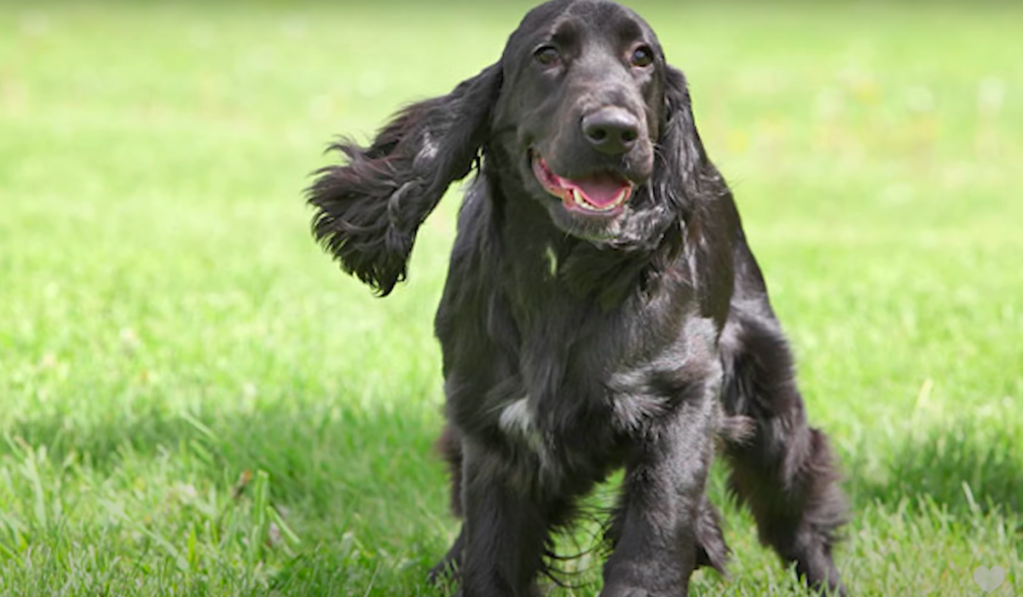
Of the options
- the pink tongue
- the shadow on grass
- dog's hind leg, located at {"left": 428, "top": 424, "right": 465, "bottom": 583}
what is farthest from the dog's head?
the shadow on grass

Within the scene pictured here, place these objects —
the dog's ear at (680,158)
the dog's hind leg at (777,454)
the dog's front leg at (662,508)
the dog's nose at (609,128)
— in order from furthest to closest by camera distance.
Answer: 1. the dog's hind leg at (777,454)
2. the dog's ear at (680,158)
3. the dog's front leg at (662,508)
4. the dog's nose at (609,128)

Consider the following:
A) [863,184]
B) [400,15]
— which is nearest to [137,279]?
[863,184]

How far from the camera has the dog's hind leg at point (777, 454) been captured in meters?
3.66

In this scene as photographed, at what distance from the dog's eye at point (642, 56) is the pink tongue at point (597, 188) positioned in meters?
0.29

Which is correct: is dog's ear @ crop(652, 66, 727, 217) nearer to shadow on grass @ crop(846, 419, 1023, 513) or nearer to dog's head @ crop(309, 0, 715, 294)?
dog's head @ crop(309, 0, 715, 294)

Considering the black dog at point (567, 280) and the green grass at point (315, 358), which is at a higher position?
the black dog at point (567, 280)

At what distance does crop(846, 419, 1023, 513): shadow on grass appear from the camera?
13.4 feet

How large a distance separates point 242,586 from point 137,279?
3.73m

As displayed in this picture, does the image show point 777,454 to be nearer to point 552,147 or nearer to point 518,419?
point 518,419

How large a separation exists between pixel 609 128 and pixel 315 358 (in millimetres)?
2740

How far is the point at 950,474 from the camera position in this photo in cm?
416

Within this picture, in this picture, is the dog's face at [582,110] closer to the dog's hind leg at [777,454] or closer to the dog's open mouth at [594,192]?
the dog's open mouth at [594,192]

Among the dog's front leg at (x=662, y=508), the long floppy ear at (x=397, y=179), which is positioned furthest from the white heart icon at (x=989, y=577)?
the long floppy ear at (x=397, y=179)

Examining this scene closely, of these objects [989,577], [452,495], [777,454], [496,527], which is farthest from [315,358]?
[989,577]
